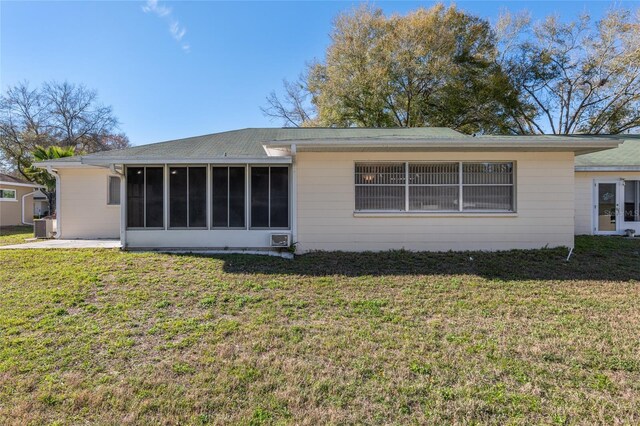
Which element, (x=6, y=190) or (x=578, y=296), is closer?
(x=578, y=296)

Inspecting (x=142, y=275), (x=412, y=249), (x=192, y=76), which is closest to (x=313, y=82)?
(x=192, y=76)

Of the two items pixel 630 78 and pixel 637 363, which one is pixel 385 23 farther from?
pixel 637 363

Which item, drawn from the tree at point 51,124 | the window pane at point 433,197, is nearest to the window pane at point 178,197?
the window pane at point 433,197

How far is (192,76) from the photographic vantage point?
1542 cm

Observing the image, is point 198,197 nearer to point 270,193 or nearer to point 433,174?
point 270,193

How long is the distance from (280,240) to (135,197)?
3.78m

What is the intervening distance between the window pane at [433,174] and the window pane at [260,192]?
357 centimetres

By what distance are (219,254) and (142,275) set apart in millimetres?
1909

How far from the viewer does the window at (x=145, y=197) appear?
802cm

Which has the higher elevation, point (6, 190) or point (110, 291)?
point (6, 190)

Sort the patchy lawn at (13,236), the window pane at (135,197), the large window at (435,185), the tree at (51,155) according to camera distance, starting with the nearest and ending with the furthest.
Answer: the large window at (435,185), the window pane at (135,197), the patchy lawn at (13,236), the tree at (51,155)

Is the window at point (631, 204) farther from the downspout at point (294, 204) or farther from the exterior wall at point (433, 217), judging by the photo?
the downspout at point (294, 204)

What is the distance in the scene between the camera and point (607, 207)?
10.7 metres

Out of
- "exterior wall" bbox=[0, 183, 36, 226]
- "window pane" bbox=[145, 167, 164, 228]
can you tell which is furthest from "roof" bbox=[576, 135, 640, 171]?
"exterior wall" bbox=[0, 183, 36, 226]
